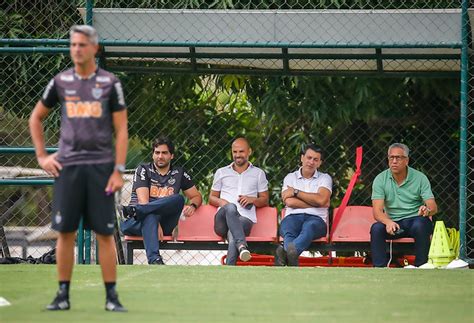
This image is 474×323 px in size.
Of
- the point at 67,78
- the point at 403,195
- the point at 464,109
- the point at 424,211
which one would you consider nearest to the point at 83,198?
the point at 67,78

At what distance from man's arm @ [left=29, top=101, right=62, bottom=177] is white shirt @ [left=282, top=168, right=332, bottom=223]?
527 centimetres

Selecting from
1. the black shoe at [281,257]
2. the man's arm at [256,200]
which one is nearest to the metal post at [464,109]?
the black shoe at [281,257]

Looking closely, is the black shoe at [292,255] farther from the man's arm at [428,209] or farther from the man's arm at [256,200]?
the man's arm at [428,209]

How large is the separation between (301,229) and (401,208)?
3.48ft

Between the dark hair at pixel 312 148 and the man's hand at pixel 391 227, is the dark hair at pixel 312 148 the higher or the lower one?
the higher one

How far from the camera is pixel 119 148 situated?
24.2 feet

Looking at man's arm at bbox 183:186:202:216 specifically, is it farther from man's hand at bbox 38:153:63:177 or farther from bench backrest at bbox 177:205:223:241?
man's hand at bbox 38:153:63:177

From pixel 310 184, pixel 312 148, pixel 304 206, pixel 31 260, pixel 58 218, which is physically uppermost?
pixel 312 148

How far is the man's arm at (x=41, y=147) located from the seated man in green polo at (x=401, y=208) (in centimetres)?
521

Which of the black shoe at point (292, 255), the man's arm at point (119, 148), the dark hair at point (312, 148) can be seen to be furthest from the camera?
the dark hair at point (312, 148)

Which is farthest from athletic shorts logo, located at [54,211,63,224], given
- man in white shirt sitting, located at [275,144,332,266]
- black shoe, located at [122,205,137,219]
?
man in white shirt sitting, located at [275,144,332,266]

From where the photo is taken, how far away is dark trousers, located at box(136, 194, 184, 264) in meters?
11.9

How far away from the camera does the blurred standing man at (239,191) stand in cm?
1237

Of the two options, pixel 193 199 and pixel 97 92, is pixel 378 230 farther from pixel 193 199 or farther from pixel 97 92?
pixel 97 92
